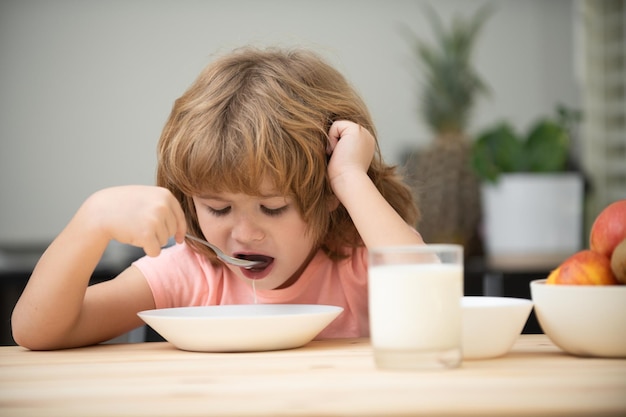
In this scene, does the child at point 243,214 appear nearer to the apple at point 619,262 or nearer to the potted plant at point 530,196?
the apple at point 619,262

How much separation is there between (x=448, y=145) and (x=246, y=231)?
2.13 m

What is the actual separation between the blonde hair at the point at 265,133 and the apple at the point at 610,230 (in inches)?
19.1

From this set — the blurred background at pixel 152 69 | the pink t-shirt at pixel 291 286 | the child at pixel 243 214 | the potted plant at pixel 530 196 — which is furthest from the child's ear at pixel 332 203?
the blurred background at pixel 152 69

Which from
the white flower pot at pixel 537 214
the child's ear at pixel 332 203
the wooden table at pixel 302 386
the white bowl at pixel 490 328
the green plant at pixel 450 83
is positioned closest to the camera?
the wooden table at pixel 302 386

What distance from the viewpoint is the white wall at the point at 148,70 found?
4.12 metres

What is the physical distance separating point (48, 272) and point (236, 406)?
586 mm

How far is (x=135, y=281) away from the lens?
142 centimetres

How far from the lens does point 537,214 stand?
2959 millimetres

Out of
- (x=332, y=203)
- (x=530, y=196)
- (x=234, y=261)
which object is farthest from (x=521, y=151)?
(x=234, y=261)

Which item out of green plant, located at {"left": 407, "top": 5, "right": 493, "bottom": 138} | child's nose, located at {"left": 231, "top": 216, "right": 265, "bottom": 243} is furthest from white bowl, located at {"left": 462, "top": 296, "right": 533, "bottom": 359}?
green plant, located at {"left": 407, "top": 5, "right": 493, "bottom": 138}

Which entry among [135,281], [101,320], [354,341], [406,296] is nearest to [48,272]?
[101,320]

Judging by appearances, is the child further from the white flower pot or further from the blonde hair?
the white flower pot

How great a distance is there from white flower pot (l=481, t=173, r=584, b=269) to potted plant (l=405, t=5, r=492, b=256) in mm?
231

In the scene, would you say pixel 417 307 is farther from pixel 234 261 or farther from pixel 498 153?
pixel 498 153
